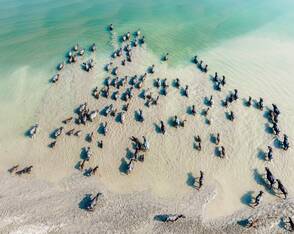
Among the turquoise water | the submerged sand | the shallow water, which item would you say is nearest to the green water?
the turquoise water

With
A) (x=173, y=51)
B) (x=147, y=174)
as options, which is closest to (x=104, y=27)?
(x=173, y=51)

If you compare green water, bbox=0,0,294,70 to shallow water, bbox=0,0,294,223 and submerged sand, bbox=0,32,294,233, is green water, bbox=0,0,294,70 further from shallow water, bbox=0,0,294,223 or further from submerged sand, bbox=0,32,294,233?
submerged sand, bbox=0,32,294,233

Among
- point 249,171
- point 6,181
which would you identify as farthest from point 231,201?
point 6,181

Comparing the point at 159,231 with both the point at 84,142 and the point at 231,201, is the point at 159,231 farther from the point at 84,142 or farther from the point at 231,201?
the point at 84,142

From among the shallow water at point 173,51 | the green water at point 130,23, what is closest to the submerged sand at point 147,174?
the shallow water at point 173,51

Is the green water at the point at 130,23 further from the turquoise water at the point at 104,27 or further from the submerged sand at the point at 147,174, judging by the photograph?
the submerged sand at the point at 147,174

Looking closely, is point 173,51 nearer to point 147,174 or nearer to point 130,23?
point 130,23
